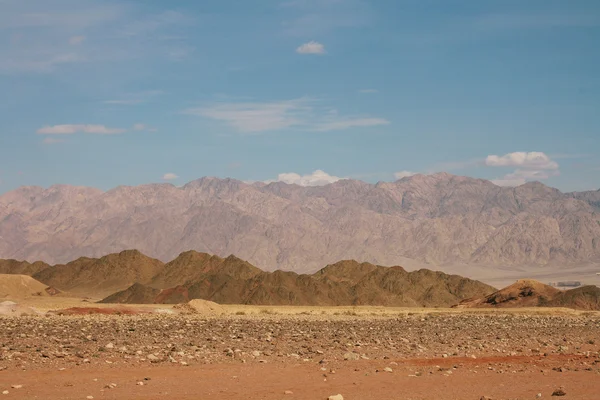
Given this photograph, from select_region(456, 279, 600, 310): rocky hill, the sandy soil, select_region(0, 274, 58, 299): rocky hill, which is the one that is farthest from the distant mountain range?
the sandy soil

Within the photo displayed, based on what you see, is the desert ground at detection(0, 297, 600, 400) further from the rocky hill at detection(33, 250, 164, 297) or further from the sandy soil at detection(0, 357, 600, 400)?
the rocky hill at detection(33, 250, 164, 297)

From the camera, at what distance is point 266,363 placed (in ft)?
72.5

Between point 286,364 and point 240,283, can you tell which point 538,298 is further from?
point 286,364

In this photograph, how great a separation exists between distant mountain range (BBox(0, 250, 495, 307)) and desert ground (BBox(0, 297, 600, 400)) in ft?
218

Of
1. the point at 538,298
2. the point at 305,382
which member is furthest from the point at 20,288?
the point at 305,382

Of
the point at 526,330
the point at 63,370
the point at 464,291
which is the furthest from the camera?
the point at 464,291

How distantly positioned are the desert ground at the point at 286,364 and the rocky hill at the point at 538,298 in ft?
193

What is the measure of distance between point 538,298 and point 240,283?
41.9 meters

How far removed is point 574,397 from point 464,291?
103 metres

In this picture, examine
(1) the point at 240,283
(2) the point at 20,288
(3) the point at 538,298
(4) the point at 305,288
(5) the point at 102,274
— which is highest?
(5) the point at 102,274

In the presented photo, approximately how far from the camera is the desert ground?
17.5 m

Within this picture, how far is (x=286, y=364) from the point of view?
21984 mm

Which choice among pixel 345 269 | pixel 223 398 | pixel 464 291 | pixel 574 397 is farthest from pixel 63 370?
pixel 345 269

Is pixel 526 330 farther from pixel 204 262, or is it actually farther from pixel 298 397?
pixel 204 262
